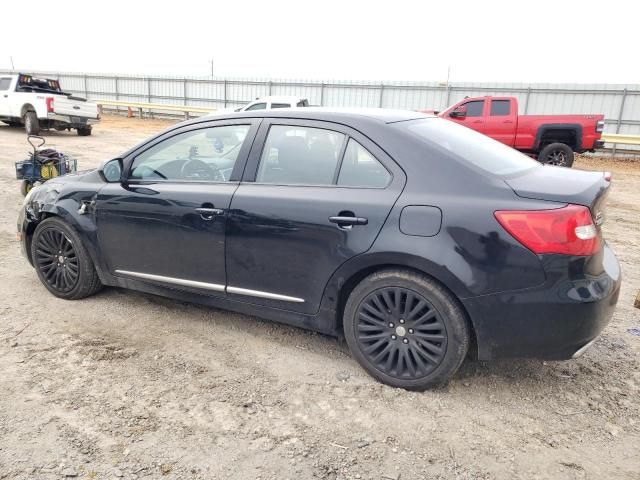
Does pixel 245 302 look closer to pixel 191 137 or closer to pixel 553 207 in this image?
pixel 191 137

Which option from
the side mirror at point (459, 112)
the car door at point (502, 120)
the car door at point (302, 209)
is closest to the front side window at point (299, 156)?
the car door at point (302, 209)

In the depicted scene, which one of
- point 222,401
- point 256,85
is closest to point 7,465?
point 222,401

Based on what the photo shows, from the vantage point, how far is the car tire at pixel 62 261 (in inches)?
162

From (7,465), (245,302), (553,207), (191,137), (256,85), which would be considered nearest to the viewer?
(7,465)

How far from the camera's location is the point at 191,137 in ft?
12.4

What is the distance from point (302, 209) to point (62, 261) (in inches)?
89.1

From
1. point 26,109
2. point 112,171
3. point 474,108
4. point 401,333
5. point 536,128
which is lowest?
point 401,333

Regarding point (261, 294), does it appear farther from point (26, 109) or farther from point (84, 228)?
point (26, 109)

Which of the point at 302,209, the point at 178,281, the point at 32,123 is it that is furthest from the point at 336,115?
the point at 32,123

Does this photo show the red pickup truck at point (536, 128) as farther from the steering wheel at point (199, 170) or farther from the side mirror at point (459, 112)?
the steering wheel at point (199, 170)

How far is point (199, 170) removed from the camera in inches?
146

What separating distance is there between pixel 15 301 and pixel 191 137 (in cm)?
204

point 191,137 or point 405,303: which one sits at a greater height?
point 191,137

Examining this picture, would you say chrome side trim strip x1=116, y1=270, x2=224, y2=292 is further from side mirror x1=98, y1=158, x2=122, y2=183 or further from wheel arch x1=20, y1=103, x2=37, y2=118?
wheel arch x1=20, y1=103, x2=37, y2=118
